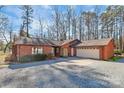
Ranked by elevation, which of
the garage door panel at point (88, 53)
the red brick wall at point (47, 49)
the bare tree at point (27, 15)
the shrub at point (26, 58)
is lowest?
the shrub at point (26, 58)

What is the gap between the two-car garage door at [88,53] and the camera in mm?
22062

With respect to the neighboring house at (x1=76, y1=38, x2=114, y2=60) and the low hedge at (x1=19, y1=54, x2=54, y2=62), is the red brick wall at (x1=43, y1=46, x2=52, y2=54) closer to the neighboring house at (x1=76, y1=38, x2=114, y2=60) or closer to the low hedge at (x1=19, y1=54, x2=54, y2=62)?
the low hedge at (x1=19, y1=54, x2=54, y2=62)

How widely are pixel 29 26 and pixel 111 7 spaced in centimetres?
1872

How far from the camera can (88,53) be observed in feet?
77.1

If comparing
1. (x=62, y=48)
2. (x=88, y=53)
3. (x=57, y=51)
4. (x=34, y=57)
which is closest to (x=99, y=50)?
(x=88, y=53)

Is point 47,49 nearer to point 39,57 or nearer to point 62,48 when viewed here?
point 39,57

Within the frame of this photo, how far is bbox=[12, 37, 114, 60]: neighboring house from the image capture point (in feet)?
68.4

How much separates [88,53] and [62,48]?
16.3 feet

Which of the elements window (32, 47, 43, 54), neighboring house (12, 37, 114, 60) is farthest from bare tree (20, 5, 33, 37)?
window (32, 47, 43, 54)

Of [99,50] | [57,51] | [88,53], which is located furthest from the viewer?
[57,51]

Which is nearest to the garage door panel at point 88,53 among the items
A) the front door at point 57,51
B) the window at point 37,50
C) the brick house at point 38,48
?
the brick house at point 38,48

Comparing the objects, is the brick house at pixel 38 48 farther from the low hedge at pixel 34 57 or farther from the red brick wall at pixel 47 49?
the low hedge at pixel 34 57
